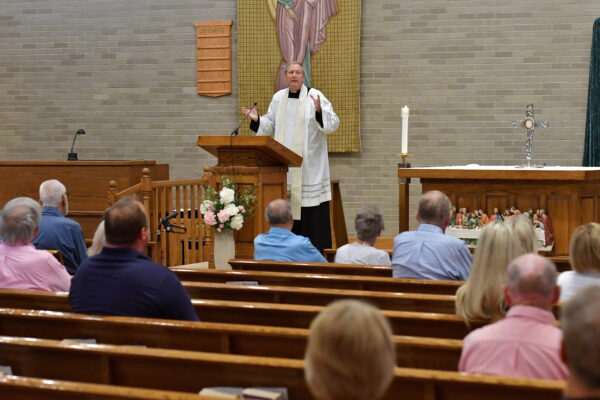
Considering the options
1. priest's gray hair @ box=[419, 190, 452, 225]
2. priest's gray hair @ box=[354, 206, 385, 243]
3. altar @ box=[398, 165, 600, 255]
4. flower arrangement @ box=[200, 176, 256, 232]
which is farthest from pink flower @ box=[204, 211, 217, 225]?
priest's gray hair @ box=[419, 190, 452, 225]

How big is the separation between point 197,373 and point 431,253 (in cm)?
219

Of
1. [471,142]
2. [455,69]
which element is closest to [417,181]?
[471,142]

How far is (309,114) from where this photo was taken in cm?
766

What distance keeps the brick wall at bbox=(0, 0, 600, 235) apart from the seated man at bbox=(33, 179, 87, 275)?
16.9ft

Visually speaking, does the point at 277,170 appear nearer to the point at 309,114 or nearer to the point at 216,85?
the point at 309,114

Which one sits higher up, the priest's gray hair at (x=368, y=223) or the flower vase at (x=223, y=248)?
the priest's gray hair at (x=368, y=223)

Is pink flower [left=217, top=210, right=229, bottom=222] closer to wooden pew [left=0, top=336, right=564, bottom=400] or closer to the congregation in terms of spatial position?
the congregation

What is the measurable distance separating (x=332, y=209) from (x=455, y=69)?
7.76 ft

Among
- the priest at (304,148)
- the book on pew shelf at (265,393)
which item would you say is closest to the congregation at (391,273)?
the book on pew shelf at (265,393)

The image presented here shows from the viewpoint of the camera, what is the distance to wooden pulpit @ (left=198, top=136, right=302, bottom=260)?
650cm

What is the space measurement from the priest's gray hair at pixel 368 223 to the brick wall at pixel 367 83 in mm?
5135

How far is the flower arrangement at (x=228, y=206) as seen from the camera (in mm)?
6219

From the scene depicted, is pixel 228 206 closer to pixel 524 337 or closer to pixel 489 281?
pixel 489 281

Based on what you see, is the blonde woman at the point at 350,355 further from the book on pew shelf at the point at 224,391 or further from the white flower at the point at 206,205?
the white flower at the point at 206,205
